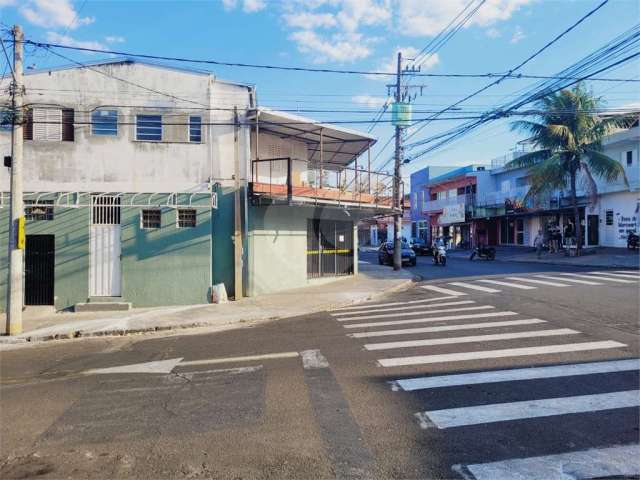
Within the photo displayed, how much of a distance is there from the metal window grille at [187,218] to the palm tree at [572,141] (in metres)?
21.4

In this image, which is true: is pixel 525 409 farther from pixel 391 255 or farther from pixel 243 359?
pixel 391 255

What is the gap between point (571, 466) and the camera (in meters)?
3.52

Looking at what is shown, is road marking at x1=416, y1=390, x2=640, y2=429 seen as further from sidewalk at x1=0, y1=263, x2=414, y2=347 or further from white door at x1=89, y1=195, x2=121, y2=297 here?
white door at x1=89, y1=195, x2=121, y2=297

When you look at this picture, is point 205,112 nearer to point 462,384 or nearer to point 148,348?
point 148,348

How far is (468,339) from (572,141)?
960 inches

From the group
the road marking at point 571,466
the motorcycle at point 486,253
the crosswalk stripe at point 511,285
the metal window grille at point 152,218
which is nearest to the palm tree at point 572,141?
the motorcycle at point 486,253

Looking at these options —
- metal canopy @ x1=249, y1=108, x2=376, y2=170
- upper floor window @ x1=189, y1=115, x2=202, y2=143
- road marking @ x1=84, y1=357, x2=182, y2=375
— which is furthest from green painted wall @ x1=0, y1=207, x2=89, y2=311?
road marking @ x1=84, y1=357, x2=182, y2=375

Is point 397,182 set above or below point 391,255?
above

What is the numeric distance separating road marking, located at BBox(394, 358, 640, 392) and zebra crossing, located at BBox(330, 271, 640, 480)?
0.01 metres

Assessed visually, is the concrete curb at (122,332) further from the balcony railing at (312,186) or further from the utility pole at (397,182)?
the utility pole at (397,182)

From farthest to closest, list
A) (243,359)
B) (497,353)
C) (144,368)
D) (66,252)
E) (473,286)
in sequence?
(473,286)
(66,252)
(243,359)
(144,368)
(497,353)

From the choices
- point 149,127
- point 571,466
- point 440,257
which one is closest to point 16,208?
point 149,127

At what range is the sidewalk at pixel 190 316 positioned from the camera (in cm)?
1061

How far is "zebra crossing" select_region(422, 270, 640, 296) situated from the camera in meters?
14.7
